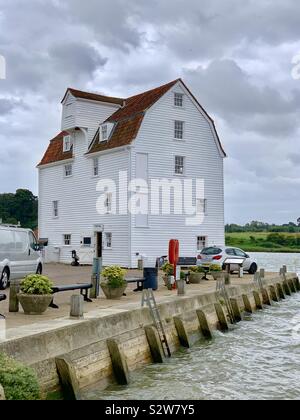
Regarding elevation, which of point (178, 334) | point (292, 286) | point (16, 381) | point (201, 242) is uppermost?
point (201, 242)

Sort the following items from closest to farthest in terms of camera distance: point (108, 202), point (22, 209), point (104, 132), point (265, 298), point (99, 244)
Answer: point (265, 298), point (108, 202), point (99, 244), point (104, 132), point (22, 209)

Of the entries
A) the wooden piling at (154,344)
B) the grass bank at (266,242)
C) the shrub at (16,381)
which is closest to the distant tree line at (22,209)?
the grass bank at (266,242)

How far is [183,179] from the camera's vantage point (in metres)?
39.8

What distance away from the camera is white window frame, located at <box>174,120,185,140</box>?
39719mm

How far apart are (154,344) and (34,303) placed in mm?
3014

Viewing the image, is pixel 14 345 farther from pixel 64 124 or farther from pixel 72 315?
pixel 64 124

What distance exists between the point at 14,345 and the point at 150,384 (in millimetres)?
3618

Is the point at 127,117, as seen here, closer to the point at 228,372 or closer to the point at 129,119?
the point at 129,119

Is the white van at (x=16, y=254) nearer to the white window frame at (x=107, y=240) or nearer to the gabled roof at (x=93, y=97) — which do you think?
the white window frame at (x=107, y=240)

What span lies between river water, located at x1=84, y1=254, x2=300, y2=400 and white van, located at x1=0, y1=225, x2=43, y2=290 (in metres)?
7.54

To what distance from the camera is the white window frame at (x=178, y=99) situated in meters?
39.8

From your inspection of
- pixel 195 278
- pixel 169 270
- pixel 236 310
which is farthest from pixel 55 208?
pixel 236 310

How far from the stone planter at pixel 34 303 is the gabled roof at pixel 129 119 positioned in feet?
78.0

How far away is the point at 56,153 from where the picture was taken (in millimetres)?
46500
